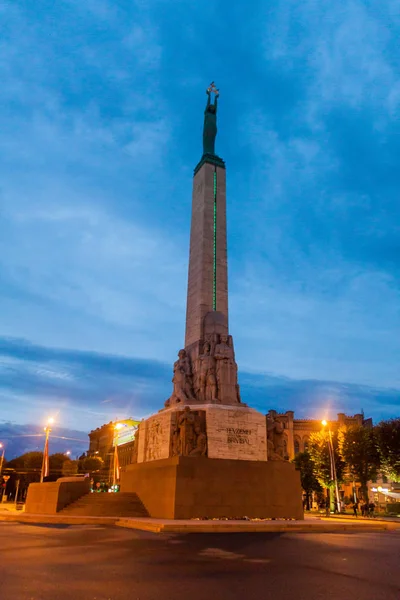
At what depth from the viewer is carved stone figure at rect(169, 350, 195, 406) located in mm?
24884

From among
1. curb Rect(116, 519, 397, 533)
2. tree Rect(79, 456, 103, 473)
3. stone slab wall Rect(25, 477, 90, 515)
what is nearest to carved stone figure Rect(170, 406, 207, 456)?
curb Rect(116, 519, 397, 533)

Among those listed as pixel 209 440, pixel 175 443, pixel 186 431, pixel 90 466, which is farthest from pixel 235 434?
pixel 90 466

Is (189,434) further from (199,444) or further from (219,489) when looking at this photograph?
(219,489)

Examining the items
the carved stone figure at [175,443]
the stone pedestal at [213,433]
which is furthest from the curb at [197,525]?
the stone pedestal at [213,433]

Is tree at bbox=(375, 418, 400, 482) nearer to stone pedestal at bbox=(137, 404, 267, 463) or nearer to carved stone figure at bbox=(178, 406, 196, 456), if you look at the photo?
stone pedestal at bbox=(137, 404, 267, 463)

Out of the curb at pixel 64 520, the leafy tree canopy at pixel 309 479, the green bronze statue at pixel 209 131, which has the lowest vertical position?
the curb at pixel 64 520

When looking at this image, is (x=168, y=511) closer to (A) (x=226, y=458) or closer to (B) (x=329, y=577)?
(A) (x=226, y=458)

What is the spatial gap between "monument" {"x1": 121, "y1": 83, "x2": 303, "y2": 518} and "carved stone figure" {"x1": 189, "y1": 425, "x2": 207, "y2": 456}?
0.05 meters

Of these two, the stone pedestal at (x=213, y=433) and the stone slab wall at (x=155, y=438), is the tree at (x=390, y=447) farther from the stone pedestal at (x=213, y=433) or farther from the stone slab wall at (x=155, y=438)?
the stone slab wall at (x=155, y=438)

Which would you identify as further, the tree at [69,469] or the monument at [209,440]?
the tree at [69,469]

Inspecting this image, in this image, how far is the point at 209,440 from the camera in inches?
875

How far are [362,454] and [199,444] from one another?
1084 inches

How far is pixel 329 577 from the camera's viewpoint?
7.76m

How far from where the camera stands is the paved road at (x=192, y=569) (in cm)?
647
